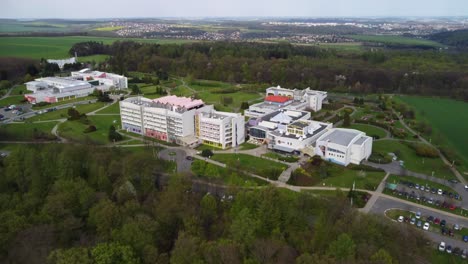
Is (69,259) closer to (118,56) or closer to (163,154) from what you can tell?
(163,154)

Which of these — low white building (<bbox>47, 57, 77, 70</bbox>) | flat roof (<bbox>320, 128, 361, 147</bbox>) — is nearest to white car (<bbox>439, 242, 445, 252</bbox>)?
flat roof (<bbox>320, 128, 361, 147</bbox>)

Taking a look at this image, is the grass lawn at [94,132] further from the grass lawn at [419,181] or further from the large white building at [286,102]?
the grass lawn at [419,181]

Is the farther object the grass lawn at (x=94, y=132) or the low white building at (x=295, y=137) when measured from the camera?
the grass lawn at (x=94, y=132)

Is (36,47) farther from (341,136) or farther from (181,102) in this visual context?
(341,136)

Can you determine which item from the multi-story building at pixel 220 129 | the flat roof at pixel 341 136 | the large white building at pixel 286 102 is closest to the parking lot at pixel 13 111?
the multi-story building at pixel 220 129

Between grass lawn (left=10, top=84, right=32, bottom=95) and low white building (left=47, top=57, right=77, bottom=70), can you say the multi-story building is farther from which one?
low white building (left=47, top=57, right=77, bottom=70)

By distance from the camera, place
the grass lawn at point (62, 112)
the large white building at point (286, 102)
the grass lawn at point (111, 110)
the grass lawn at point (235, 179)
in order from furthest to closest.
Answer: the grass lawn at point (111, 110), the large white building at point (286, 102), the grass lawn at point (62, 112), the grass lawn at point (235, 179)
